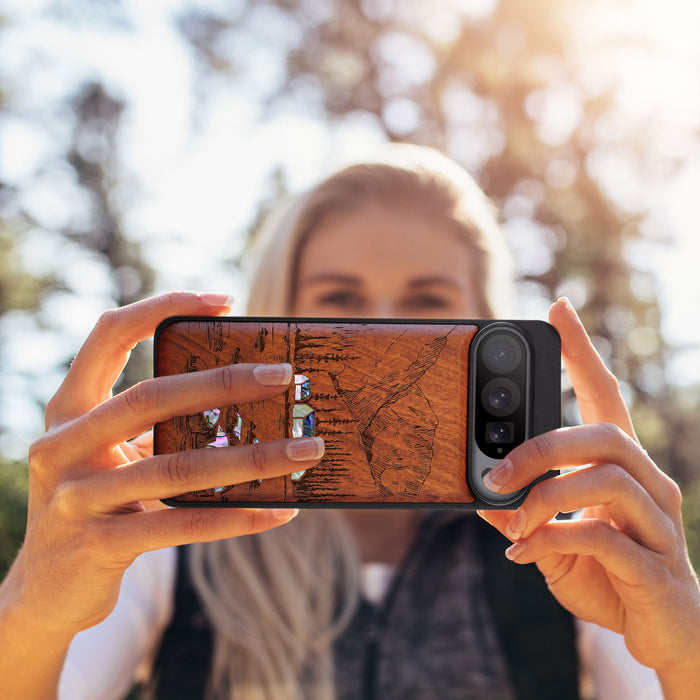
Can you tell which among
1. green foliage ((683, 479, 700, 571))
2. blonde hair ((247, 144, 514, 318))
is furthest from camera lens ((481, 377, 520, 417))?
green foliage ((683, 479, 700, 571))

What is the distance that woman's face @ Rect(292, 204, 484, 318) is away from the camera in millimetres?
2424

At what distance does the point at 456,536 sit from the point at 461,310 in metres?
0.97

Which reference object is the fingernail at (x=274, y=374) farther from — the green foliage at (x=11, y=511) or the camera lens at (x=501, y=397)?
the green foliage at (x=11, y=511)

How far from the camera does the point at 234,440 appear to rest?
1383mm

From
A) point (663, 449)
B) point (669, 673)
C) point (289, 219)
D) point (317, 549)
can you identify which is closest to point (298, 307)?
point (289, 219)

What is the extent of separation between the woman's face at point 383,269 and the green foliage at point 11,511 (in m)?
6.21

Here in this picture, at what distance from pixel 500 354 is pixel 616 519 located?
0.45 metres

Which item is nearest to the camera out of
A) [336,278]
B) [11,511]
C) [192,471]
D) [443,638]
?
[192,471]

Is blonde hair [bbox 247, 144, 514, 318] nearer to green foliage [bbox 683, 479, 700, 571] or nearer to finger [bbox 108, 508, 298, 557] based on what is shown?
A: finger [bbox 108, 508, 298, 557]

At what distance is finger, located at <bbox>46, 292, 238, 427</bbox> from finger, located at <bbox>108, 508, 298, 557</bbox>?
0.97ft

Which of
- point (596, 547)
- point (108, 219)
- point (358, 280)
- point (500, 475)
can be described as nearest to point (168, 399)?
point (500, 475)

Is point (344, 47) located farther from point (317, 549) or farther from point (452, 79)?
point (317, 549)

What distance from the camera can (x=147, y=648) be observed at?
224 cm

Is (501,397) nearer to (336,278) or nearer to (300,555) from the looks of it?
(336,278)
